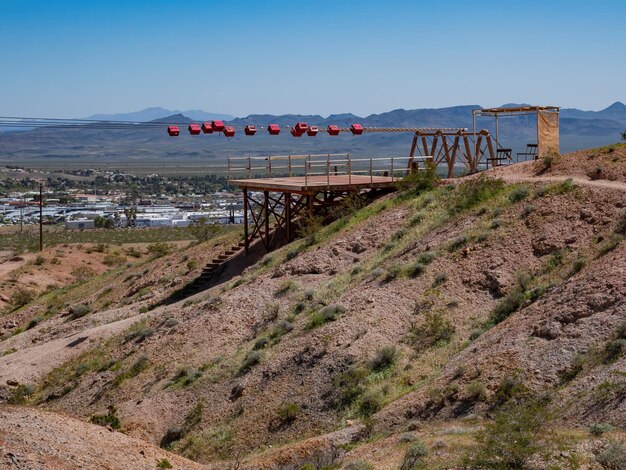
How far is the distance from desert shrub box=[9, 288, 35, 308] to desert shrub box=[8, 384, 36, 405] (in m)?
18.9

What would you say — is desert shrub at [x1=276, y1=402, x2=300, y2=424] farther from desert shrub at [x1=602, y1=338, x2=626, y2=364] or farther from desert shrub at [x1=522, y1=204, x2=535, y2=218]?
desert shrub at [x1=522, y1=204, x2=535, y2=218]

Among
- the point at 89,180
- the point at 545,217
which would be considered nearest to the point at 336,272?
the point at 545,217

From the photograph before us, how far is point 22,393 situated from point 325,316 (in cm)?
805

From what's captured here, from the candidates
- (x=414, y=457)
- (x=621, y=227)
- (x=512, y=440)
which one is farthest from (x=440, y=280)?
(x=512, y=440)

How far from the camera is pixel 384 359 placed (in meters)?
18.9

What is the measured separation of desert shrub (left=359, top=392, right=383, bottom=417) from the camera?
1722 centimetres

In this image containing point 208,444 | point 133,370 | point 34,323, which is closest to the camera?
point 208,444

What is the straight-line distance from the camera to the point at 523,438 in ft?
41.8

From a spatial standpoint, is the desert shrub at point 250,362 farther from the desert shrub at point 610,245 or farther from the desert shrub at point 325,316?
the desert shrub at point 610,245

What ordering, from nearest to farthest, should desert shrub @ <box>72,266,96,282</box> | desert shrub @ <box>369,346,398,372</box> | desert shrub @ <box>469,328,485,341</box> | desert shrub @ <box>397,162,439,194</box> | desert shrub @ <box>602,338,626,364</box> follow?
1. desert shrub @ <box>602,338,626,364</box>
2. desert shrub @ <box>369,346,398,372</box>
3. desert shrub @ <box>469,328,485,341</box>
4. desert shrub @ <box>397,162,439,194</box>
5. desert shrub @ <box>72,266,96,282</box>

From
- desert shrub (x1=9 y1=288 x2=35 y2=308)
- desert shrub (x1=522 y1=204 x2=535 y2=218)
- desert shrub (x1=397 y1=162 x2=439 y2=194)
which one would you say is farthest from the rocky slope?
desert shrub (x1=9 y1=288 x2=35 y2=308)

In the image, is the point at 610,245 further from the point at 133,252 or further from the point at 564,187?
the point at 133,252

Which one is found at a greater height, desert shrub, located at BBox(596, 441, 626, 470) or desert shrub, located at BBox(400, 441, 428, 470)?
desert shrub, located at BBox(596, 441, 626, 470)

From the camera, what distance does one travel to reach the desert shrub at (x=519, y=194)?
79.2 feet
